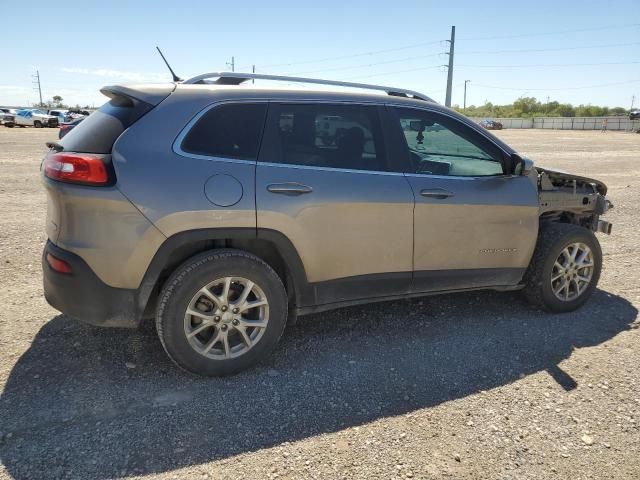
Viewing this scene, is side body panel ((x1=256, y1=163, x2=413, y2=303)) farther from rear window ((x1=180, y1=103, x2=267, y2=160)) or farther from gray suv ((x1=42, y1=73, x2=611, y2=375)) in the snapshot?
rear window ((x1=180, y1=103, x2=267, y2=160))

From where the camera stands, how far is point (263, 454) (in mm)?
2520

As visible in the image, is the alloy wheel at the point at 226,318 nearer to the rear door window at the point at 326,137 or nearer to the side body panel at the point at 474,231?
the rear door window at the point at 326,137

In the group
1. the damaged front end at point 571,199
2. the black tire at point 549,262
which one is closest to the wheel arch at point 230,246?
the black tire at point 549,262

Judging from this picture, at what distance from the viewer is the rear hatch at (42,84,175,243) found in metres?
2.82

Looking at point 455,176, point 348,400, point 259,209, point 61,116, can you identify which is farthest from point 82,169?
point 61,116

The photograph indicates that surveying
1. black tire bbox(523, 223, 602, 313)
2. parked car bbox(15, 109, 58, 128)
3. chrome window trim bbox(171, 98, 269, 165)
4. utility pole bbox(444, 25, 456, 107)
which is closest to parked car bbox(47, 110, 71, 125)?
parked car bbox(15, 109, 58, 128)

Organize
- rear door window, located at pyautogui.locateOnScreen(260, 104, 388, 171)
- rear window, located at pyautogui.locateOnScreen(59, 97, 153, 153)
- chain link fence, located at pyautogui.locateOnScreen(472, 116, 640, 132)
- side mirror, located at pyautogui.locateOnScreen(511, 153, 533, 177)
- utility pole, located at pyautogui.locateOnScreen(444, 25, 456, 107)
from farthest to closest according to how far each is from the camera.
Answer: chain link fence, located at pyautogui.locateOnScreen(472, 116, 640, 132) → utility pole, located at pyautogui.locateOnScreen(444, 25, 456, 107) → side mirror, located at pyautogui.locateOnScreen(511, 153, 533, 177) → rear door window, located at pyautogui.locateOnScreen(260, 104, 388, 171) → rear window, located at pyautogui.locateOnScreen(59, 97, 153, 153)

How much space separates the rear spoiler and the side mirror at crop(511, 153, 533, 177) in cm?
271

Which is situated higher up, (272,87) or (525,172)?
(272,87)

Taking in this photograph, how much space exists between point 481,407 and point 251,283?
64.7 inches

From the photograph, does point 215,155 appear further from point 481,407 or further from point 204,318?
point 481,407

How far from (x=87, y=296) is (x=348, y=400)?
172 centimetres

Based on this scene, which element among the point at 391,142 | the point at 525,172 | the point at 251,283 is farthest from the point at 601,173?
the point at 251,283

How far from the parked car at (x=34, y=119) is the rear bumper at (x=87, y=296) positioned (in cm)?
4093
